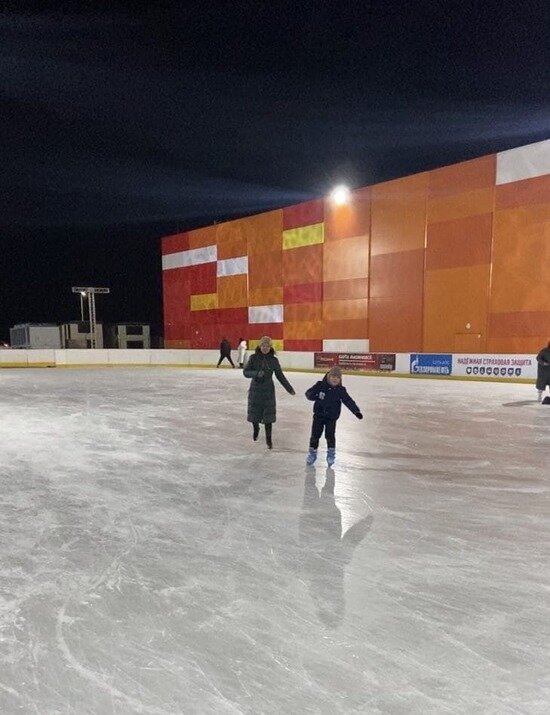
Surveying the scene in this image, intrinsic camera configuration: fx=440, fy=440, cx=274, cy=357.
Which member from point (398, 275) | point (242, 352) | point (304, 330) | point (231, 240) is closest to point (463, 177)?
point (398, 275)

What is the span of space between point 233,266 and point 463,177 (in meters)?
11.0

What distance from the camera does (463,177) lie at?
48.8ft

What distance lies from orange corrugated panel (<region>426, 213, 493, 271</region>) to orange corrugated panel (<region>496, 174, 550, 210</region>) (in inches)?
23.4

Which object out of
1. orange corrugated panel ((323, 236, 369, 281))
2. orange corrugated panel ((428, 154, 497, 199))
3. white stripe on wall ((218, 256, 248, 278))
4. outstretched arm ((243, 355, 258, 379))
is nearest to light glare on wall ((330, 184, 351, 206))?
orange corrugated panel ((323, 236, 369, 281))

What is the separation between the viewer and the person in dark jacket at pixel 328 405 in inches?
178

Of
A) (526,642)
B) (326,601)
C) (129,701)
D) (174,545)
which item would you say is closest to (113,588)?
(174,545)

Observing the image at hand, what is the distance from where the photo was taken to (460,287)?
14.9m

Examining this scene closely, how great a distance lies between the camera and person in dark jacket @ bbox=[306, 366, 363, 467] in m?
4.52

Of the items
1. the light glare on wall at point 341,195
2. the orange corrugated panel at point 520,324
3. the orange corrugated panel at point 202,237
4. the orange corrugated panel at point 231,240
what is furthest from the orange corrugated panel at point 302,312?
the orange corrugated panel at point 520,324

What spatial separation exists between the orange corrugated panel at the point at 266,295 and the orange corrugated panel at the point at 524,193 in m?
9.44

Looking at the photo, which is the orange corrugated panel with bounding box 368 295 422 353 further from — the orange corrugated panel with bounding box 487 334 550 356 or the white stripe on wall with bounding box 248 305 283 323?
the white stripe on wall with bounding box 248 305 283 323

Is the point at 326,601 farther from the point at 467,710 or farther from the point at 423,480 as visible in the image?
the point at 423,480

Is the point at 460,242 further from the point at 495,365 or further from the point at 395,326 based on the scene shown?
the point at 495,365

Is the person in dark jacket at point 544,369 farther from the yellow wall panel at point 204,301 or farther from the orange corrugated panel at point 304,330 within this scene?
the yellow wall panel at point 204,301
